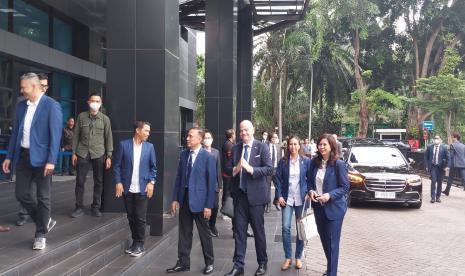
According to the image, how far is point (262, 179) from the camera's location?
564 cm

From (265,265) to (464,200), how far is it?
33.8 ft

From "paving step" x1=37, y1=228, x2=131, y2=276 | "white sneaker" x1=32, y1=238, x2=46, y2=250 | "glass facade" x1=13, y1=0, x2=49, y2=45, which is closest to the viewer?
"paving step" x1=37, y1=228, x2=131, y2=276

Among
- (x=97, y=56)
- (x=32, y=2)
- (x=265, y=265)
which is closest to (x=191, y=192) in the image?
(x=265, y=265)

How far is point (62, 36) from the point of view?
15.9 m

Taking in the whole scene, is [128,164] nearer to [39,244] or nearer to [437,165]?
[39,244]

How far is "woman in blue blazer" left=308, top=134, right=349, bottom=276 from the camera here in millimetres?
5301

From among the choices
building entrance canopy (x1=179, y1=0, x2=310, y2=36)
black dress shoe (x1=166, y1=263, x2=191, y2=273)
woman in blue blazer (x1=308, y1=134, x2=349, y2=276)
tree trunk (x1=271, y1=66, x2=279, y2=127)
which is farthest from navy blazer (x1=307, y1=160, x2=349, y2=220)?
tree trunk (x1=271, y1=66, x2=279, y2=127)

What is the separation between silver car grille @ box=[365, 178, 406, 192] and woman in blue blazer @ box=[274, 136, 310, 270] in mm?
5776

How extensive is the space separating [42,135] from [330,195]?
3.25 meters

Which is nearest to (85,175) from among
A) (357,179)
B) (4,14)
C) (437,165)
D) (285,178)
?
(285,178)

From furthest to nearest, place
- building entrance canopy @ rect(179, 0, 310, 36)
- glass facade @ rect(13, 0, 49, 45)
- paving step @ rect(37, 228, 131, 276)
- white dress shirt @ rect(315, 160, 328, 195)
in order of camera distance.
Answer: building entrance canopy @ rect(179, 0, 310, 36)
glass facade @ rect(13, 0, 49, 45)
white dress shirt @ rect(315, 160, 328, 195)
paving step @ rect(37, 228, 131, 276)

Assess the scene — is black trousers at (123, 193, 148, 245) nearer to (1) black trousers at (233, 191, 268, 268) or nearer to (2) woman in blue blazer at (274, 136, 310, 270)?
(1) black trousers at (233, 191, 268, 268)

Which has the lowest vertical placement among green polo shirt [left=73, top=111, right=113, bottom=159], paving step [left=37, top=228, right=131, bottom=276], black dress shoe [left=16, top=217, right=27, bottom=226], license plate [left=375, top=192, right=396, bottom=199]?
license plate [left=375, top=192, right=396, bottom=199]

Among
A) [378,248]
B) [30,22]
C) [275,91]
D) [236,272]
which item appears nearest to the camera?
[236,272]
